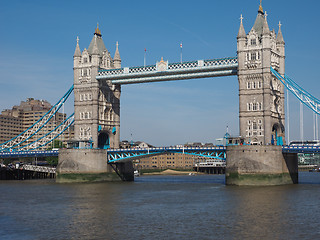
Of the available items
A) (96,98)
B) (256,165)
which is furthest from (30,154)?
(256,165)

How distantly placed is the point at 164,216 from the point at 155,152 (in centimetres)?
4446

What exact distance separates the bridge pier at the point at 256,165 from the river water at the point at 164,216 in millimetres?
10353

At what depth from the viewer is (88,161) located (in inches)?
3398

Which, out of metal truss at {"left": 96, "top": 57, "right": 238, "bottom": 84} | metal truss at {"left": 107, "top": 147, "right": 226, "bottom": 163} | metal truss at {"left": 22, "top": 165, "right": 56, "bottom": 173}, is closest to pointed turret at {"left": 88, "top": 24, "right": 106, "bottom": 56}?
metal truss at {"left": 96, "top": 57, "right": 238, "bottom": 84}

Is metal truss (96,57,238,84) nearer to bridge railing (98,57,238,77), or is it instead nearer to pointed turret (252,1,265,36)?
bridge railing (98,57,238,77)

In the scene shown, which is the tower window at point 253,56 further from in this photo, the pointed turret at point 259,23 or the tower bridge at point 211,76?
the pointed turret at point 259,23

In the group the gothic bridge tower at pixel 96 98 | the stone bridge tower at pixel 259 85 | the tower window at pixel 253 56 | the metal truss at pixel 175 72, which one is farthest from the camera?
the gothic bridge tower at pixel 96 98

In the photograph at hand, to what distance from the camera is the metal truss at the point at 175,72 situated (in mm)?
81125

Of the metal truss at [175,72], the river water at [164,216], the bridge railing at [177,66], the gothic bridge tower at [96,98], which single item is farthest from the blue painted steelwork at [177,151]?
the bridge railing at [177,66]

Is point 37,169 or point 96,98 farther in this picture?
point 37,169

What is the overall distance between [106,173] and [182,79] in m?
21.5

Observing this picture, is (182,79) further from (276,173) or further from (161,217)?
(161,217)

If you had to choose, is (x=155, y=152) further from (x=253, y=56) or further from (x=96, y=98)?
(x=253, y=56)

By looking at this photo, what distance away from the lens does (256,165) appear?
230ft
